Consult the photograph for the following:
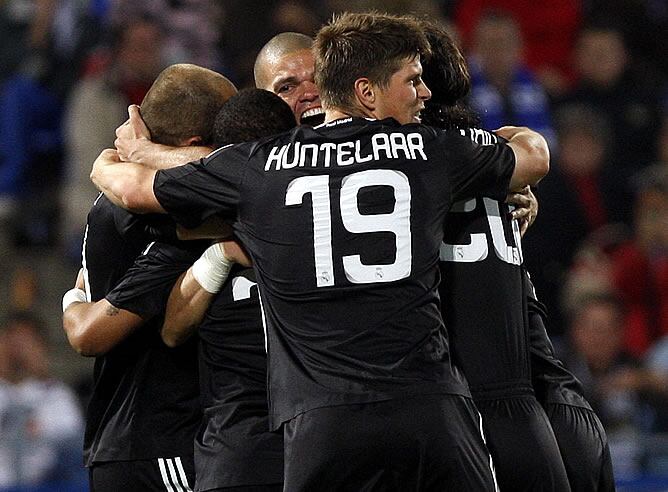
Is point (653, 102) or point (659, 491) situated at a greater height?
point (653, 102)

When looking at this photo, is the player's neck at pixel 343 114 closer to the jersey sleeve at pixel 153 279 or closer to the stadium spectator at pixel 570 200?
the jersey sleeve at pixel 153 279

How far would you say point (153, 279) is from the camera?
3914 millimetres

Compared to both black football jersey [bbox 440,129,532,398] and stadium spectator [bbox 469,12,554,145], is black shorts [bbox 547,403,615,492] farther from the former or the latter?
stadium spectator [bbox 469,12,554,145]

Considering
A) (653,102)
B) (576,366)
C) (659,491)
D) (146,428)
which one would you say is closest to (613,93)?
→ (653,102)

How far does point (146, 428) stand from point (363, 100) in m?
1.21

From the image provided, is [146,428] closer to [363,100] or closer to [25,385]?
[363,100]

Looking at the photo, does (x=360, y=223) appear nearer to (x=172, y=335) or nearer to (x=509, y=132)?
(x=509, y=132)

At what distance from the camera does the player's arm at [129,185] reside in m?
3.70

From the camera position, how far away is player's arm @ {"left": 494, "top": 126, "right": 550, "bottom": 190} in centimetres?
370

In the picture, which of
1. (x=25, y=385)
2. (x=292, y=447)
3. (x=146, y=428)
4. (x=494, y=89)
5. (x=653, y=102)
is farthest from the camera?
(x=653, y=102)

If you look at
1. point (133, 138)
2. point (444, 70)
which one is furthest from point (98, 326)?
point (444, 70)

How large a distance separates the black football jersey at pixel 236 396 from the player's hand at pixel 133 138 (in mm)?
449

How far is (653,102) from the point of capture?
9.49 meters

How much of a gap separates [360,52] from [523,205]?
0.71 meters
